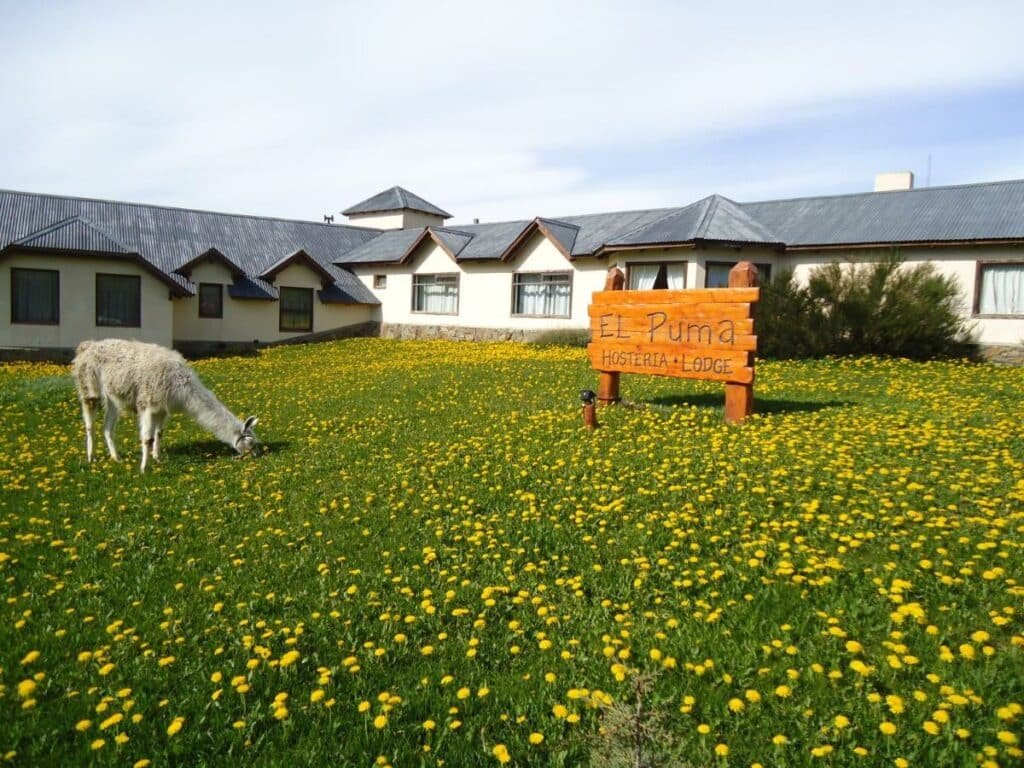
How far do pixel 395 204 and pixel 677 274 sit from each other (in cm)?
2598

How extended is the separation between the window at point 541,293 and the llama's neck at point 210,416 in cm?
1989

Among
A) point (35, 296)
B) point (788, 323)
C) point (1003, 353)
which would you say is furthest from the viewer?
point (35, 296)

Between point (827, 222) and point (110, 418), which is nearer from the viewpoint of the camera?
point (110, 418)

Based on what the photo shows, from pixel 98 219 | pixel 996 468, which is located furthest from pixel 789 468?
pixel 98 219

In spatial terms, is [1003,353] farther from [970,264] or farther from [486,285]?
[486,285]

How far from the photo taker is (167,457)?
10086 millimetres

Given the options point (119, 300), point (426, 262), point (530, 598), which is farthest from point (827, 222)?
point (119, 300)

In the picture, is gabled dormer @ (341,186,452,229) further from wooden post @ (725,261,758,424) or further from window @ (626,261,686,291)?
wooden post @ (725,261,758,424)

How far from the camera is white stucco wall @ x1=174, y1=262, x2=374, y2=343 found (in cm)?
2969

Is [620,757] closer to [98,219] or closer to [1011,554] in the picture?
[1011,554]

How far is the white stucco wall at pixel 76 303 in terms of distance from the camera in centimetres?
2489

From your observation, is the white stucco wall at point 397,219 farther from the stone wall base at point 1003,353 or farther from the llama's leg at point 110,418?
the llama's leg at point 110,418

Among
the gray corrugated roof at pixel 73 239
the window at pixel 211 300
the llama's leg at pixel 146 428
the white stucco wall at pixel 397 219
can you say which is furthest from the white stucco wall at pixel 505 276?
the llama's leg at pixel 146 428

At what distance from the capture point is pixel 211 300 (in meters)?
30.5
